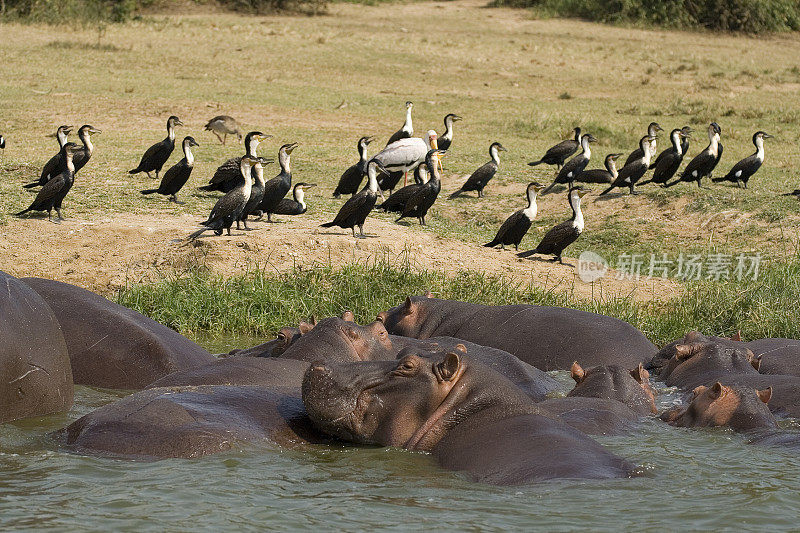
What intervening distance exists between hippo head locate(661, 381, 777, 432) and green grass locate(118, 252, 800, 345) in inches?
115

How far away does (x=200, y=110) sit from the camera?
726 inches

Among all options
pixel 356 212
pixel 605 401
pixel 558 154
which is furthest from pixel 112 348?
pixel 558 154

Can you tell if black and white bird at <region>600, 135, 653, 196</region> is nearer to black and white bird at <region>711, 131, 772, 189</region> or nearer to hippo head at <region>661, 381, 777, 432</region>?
black and white bird at <region>711, 131, 772, 189</region>

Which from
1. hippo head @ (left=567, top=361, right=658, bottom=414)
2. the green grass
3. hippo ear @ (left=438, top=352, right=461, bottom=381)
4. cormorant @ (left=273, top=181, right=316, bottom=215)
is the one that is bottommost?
cormorant @ (left=273, top=181, right=316, bottom=215)

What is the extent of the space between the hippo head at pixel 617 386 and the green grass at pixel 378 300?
2523 mm

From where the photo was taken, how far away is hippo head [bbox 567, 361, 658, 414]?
5801 millimetres

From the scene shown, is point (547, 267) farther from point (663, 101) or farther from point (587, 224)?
point (663, 101)

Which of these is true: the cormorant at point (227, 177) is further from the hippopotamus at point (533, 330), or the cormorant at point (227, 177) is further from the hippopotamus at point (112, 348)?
the hippopotamus at point (112, 348)

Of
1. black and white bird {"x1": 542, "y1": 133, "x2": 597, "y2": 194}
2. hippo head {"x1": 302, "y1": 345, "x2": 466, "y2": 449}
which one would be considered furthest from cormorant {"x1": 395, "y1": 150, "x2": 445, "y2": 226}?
hippo head {"x1": 302, "y1": 345, "x2": 466, "y2": 449}

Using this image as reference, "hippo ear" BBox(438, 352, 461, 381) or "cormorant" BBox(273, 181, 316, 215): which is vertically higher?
"hippo ear" BBox(438, 352, 461, 381)

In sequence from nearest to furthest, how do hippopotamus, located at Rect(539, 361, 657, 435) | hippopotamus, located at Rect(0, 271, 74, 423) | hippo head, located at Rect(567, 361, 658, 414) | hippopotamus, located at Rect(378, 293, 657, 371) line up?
hippopotamus, located at Rect(0, 271, 74, 423) < hippopotamus, located at Rect(539, 361, 657, 435) < hippo head, located at Rect(567, 361, 658, 414) < hippopotamus, located at Rect(378, 293, 657, 371)

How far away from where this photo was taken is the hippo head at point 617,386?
5.80m

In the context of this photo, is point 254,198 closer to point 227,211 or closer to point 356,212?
point 227,211

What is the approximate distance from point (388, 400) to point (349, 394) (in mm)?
155
